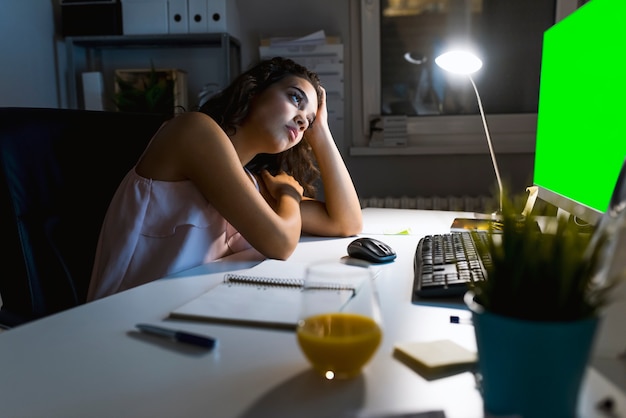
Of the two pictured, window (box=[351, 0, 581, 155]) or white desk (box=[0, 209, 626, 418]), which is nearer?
white desk (box=[0, 209, 626, 418])

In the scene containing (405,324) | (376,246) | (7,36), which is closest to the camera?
(405,324)

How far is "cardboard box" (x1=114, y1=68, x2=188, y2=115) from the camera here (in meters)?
2.43

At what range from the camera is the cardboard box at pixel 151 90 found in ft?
7.98

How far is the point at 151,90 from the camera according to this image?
240 centimetres

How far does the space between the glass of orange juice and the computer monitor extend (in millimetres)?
304

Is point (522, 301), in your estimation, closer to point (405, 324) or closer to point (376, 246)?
point (405, 324)

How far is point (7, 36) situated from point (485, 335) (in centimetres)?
253

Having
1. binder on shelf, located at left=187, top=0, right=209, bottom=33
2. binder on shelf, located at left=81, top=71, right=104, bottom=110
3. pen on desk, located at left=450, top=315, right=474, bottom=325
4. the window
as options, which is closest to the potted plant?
pen on desk, located at left=450, top=315, right=474, bottom=325

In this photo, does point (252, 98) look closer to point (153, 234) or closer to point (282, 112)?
point (282, 112)

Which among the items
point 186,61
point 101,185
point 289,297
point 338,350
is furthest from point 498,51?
point 338,350

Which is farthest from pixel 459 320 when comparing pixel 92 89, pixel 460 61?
pixel 92 89

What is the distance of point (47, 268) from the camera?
1.14 metres

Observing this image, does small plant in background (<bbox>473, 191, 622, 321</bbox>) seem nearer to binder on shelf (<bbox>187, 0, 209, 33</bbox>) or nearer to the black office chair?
the black office chair

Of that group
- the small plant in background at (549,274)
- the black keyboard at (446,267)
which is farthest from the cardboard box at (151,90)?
the small plant in background at (549,274)
